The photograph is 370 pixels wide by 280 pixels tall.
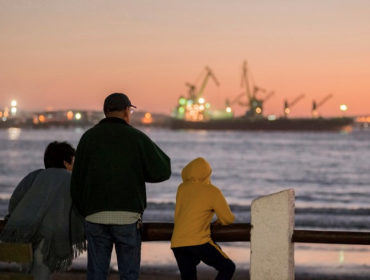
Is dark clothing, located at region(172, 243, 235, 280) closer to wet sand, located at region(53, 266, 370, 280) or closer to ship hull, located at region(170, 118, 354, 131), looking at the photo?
wet sand, located at region(53, 266, 370, 280)

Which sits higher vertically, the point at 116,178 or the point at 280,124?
the point at 116,178

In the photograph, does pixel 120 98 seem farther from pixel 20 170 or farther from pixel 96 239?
pixel 20 170

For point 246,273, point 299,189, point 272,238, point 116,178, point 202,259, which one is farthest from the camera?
point 299,189

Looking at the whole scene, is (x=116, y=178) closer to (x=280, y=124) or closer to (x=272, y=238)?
(x=272, y=238)

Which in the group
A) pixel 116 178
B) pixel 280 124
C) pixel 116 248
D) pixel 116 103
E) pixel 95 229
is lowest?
pixel 280 124

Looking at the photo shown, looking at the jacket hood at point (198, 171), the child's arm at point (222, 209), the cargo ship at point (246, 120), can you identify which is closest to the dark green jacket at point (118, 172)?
the jacket hood at point (198, 171)

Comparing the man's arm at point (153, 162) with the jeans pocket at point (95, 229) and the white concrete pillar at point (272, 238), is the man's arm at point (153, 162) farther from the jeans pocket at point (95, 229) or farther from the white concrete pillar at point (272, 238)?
the white concrete pillar at point (272, 238)

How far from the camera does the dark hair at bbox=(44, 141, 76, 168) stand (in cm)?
395

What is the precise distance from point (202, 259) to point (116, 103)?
102 cm

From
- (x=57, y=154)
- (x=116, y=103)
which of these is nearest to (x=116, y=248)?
(x=57, y=154)

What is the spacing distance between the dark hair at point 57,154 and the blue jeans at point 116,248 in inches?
15.0

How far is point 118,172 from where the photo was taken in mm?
3779

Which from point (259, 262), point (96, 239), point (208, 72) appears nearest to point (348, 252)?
point (259, 262)

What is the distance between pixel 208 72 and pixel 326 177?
377 feet
